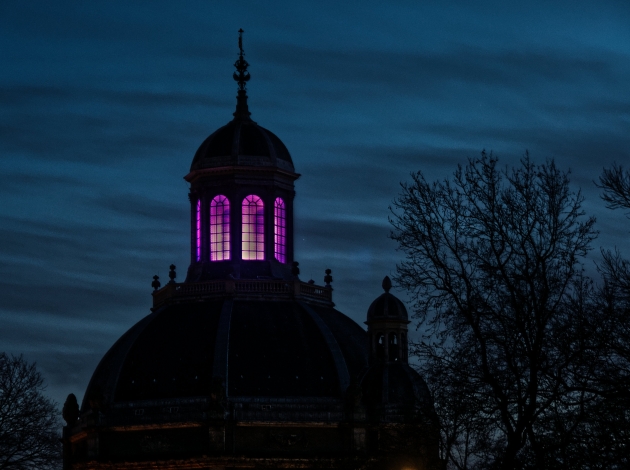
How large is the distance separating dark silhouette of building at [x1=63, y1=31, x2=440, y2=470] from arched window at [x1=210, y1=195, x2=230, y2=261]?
1526 mm

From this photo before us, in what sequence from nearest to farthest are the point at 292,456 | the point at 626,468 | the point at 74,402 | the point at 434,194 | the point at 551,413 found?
the point at 626,468
the point at 551,413
the point at 434,194
the point at 292,456
the point at 74,402

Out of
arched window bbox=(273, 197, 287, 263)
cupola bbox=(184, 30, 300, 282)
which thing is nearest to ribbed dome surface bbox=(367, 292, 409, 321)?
cupola bbox=(184, 30, 300, 282)

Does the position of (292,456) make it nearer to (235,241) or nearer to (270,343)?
(270,343)

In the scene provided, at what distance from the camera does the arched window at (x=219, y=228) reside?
100m

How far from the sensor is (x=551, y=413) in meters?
49.9

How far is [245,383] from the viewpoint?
9269 cm

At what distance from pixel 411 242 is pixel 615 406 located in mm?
9467

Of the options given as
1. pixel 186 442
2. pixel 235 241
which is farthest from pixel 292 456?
pixel 235 241

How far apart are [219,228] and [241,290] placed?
5143 mm

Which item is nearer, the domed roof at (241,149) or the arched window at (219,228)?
the arched window at (219,228)

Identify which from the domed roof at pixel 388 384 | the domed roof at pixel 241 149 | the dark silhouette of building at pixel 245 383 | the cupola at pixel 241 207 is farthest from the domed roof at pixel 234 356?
the domed roof at pixel 241 149

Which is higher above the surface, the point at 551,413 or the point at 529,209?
the point at 529,209

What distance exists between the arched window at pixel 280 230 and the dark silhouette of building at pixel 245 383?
1968mm

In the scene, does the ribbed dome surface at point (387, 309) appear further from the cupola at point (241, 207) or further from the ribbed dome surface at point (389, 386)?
the cupola at point (241, 207)
